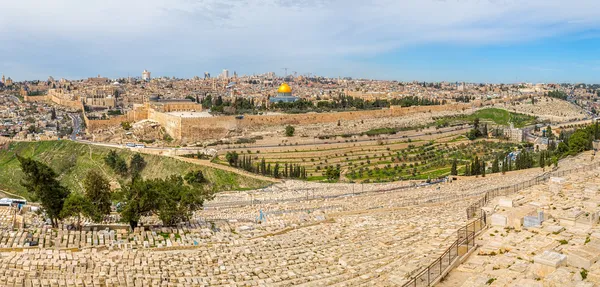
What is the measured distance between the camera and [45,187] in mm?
18625

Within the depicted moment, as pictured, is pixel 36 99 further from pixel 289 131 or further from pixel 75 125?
pixel 289 131

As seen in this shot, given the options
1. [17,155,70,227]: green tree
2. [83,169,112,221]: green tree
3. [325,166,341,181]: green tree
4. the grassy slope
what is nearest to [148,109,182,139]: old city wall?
the grassy slope

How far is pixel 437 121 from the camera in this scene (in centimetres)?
5950

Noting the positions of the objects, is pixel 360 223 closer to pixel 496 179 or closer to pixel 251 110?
pixel 496 179

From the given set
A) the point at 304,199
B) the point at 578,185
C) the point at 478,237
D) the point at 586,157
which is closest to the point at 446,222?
the point at 478,237

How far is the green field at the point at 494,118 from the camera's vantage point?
5985cm

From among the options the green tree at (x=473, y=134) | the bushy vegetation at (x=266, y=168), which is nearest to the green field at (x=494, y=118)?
the green tree at (x=473, y=134)

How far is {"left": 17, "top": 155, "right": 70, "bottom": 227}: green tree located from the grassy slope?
1424 cm

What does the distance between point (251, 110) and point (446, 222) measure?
40090 mm

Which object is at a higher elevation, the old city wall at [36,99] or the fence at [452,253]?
the old city wall at [36,99]

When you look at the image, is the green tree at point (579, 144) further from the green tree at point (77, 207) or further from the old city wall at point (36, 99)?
the old city wall at point (36, 99)

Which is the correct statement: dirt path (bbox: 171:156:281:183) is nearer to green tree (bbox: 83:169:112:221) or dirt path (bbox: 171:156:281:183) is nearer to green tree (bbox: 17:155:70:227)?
green tree (bbox: 83:169:112:221)

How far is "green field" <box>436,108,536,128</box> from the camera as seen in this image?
59853 mm

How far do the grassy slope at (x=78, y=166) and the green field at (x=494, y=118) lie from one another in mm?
29350
